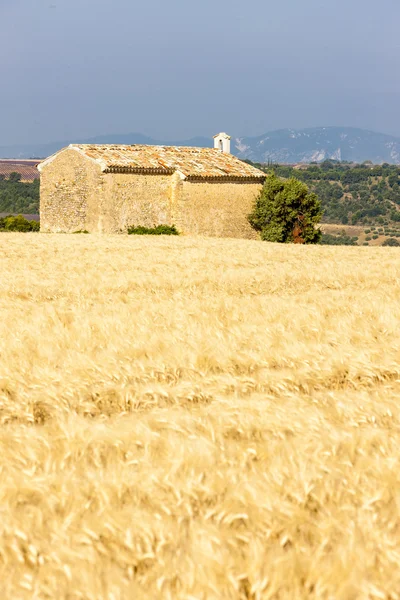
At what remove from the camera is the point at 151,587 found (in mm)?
2049

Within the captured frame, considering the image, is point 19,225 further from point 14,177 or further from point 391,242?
point 14,177

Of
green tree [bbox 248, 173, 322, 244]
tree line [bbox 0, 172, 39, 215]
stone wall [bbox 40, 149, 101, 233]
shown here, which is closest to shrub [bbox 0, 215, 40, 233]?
stone wall [bbox 40, 149, 101, 233]

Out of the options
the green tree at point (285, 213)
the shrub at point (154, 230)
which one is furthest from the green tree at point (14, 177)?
the shrub at point (154, 230)

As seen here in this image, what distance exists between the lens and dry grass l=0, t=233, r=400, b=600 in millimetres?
2062

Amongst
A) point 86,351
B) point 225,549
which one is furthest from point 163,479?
point 86,351

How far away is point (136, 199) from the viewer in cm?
3002

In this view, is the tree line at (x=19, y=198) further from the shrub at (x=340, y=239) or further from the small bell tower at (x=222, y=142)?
the shrub at (x=340, y=239)

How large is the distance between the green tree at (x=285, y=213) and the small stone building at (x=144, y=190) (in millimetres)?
568

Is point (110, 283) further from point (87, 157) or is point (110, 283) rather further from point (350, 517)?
point (87, 157)

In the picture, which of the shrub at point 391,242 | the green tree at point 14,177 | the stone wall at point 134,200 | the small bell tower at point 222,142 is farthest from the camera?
the green tree at point 14,177

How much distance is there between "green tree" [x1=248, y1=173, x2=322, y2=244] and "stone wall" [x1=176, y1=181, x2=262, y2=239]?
0.50 meters

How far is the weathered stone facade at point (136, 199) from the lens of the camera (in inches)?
1172

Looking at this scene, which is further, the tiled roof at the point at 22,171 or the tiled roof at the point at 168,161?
the tiled roof at the point at 22,171

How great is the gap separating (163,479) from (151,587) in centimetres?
58
